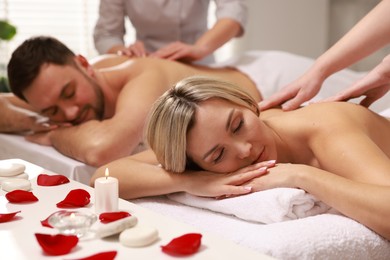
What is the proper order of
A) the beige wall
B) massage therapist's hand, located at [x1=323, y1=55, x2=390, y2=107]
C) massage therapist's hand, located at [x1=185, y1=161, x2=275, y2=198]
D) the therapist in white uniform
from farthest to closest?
the beige wall
the therapist in white uniform
massage therapist's hand, located at [x1=323, y1=55, x2=390, y2=107]
massage therapist's hand, located at [x1=185, y1=161, x2=275, y2=198]

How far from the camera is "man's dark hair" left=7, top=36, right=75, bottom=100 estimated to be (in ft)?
7.02

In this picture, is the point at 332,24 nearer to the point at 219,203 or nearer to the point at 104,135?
the point at 104,135

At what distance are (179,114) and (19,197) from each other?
0.43 meters

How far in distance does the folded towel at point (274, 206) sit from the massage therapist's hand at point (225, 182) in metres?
0.02

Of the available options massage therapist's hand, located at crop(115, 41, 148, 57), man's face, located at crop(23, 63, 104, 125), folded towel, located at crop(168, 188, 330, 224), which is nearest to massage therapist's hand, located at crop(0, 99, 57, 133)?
man's face, located at crop(23, 63, 104, 125)

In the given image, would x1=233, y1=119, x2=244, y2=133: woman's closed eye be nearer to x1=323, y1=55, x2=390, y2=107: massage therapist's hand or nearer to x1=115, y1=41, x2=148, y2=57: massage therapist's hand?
x1=323, y1=55, x2=390, y2=107: massage therapist's hand

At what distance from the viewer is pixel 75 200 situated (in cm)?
119

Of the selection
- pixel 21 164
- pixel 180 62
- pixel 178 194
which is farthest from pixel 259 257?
pixel 180 62

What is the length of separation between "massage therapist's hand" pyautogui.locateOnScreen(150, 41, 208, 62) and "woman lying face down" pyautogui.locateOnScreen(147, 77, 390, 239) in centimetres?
97

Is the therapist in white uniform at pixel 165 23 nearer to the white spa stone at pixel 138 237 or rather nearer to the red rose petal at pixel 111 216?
the red rose petal at pixel 111 216

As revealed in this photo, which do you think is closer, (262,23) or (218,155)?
(218,155)

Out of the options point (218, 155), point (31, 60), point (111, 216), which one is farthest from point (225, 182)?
point (31, 60)

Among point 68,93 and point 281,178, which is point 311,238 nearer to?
point 281,178

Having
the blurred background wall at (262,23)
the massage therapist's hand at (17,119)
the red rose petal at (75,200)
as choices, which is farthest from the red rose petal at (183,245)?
the blurred background wall at (262,23)
